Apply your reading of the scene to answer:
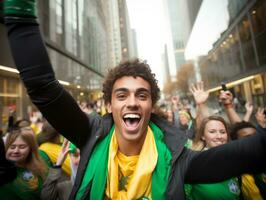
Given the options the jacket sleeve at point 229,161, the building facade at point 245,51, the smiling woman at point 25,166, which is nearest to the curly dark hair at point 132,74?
the jacket sleeve at point 229,161

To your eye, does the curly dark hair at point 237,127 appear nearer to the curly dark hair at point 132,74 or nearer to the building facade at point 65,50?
the curly dark hair at point 132,74

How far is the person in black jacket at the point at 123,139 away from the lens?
4.00 feet

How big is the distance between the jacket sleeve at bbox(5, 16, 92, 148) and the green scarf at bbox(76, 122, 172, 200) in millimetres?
389

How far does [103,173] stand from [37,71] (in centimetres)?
84

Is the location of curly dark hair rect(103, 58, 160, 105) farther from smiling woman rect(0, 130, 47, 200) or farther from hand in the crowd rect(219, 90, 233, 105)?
hand in the crowd rect(219, 90, 233, 105)

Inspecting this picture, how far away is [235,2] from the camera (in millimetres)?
25875

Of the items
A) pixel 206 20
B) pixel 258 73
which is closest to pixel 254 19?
pixel 258 73

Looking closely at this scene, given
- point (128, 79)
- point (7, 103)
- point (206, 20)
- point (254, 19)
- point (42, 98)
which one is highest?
point (206, 20)

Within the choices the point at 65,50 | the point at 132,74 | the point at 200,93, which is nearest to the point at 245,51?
the point at 65,50

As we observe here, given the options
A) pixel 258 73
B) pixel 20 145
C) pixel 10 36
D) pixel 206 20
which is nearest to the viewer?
pixel 10 36

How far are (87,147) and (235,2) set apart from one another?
29.6 metres

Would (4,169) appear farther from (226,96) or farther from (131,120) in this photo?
(226,96)

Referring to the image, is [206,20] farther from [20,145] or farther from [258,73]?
[20,145]

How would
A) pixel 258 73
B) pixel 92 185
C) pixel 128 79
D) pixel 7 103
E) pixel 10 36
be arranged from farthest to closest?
pixel 258 73 < pixel 7 103 < pixel 128 79 < pixel 92 185 < pixel 10 36
